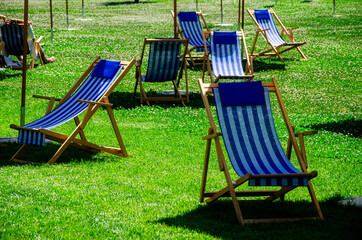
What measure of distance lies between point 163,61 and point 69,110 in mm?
3475

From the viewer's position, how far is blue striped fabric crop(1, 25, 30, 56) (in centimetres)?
1254

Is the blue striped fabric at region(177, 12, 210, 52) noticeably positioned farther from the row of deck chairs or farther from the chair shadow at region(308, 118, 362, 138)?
the row of deck chairs

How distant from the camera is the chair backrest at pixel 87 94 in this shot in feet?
21.4

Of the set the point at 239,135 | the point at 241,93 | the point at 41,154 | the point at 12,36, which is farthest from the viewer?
the point at 12,36

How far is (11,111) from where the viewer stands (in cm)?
894

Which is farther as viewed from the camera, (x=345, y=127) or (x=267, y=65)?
(x=267, y=65)

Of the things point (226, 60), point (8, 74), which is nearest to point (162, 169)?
point (226, 60)

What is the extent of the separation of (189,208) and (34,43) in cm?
893

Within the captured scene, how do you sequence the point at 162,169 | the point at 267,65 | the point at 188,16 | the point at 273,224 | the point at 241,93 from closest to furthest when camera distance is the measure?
1. the point at 273,224
2. the point at 241,93
3. the point at 162,169
4. the point at 267,65
5. the point at 188,16

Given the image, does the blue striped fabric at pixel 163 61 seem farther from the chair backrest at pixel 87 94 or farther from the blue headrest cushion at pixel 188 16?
the blue headrest cushion at pixel 188 16

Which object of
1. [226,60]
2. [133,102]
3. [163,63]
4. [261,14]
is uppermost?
[261,14]

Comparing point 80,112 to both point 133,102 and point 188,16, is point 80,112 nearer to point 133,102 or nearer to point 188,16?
point 133,102

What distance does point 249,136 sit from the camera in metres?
5.27

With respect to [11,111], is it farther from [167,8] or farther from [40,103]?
[167,8]
